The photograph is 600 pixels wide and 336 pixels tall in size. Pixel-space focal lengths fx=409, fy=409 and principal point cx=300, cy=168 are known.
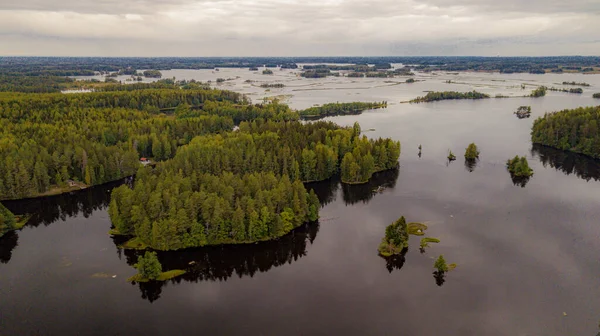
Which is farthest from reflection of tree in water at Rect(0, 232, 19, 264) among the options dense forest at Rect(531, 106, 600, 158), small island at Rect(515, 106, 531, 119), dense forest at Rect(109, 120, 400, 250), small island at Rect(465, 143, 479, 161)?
small island at Rect(515, 106, 531, 119)

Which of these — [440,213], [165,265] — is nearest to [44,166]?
[165,265]

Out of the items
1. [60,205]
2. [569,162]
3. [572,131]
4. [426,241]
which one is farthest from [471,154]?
[60,205]

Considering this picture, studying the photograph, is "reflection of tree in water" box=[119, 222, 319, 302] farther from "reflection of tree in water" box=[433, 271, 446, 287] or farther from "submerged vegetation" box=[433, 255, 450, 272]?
"submerged vegetation" box=[433, 255, 450, 272]

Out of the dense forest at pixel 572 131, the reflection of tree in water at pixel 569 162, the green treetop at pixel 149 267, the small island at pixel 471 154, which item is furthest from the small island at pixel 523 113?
the green treetop at pixel 149 267

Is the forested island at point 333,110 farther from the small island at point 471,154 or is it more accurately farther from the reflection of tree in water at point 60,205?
the reflection of tree in water at point 60,205

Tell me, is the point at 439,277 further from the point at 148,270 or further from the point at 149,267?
the point at 148,270
